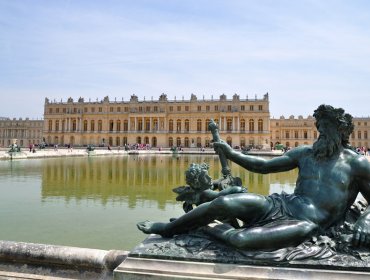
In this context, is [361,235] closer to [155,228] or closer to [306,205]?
[306,205]

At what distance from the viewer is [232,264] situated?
2543mm

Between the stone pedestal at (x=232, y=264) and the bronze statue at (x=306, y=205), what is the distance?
92 mm

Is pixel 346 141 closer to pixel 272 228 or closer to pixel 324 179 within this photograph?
pixel 324 179

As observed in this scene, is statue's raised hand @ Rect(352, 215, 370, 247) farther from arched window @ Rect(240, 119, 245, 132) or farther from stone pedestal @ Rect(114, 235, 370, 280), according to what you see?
arched window @ Rect(240, 119, 245, 132)

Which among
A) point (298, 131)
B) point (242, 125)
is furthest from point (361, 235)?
point (298, 131)

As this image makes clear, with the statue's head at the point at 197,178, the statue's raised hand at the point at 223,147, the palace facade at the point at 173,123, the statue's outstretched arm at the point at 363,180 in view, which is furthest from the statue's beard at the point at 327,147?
the palace facade at the point at 173,123

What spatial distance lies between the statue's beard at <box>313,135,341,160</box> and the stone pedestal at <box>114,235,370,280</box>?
0.79 meters

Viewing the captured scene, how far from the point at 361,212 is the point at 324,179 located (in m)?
0.50

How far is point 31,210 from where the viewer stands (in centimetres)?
841

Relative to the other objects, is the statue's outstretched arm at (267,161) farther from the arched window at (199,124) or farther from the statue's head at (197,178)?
the arched window at (199,124)

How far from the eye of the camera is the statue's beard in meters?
2.98

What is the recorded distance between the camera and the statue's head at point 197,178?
3143 millimetres

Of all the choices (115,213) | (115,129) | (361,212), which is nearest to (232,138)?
(115,129)

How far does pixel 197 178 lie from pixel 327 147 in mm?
1075
